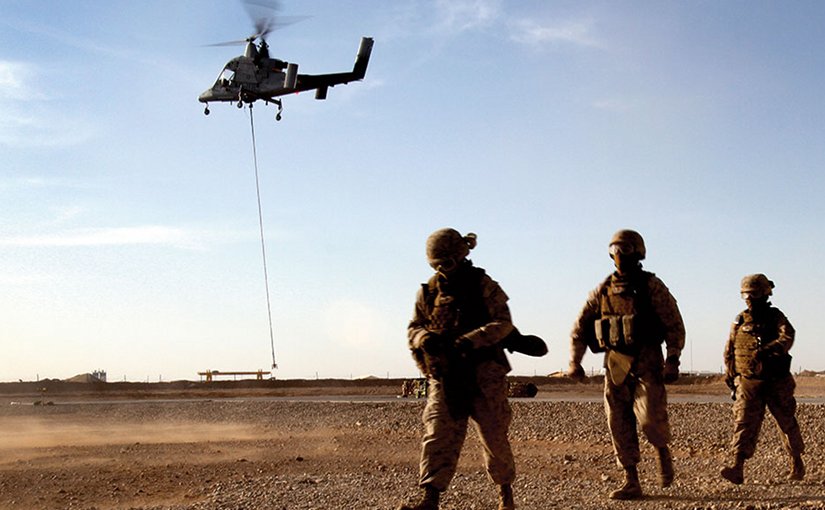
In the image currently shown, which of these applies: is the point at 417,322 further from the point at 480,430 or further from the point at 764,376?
the point at 764,376

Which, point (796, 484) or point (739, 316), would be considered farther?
point (739, 316)

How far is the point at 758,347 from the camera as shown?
927 centimetres

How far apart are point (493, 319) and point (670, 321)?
1958 mm

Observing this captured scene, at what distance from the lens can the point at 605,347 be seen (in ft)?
27.0

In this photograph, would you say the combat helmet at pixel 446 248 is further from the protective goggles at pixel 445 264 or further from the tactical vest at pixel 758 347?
the tactical vest at pixel 758 347

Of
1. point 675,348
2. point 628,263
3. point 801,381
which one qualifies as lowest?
point 801,381

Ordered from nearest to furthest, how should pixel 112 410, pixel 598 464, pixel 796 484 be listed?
pixel 796 484
pixel 598 464
pixel 112 410

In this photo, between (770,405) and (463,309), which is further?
(770,405)

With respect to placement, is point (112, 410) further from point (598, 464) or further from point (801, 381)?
point (801, 381)

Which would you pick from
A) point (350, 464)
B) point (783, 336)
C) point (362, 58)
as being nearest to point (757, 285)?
point (783, 336)

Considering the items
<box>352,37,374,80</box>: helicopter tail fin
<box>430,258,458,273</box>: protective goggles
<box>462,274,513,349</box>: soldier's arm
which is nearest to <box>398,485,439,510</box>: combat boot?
<box>462,274,513,349</box>: soldier's arm

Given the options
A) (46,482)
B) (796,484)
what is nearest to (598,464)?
(796,484)

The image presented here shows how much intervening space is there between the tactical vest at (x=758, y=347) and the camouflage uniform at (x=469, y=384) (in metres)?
3.56

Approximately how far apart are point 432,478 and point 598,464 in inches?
227
